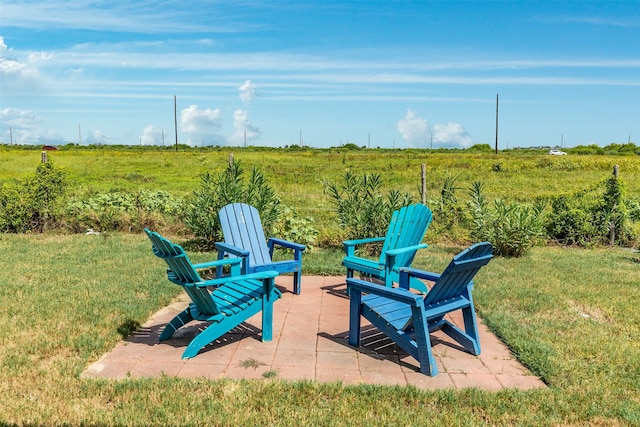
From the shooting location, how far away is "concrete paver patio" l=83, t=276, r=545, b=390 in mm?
3707

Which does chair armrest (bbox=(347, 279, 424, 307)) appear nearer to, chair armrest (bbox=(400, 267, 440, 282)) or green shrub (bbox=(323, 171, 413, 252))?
chair armrest (bbox=(400, 267, 440, 282))

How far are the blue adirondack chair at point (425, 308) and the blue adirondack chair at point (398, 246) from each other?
0.78m

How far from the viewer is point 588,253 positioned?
8.72 meters

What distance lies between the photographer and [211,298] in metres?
3.89

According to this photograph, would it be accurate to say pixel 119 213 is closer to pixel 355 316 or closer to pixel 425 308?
pixel 355 316

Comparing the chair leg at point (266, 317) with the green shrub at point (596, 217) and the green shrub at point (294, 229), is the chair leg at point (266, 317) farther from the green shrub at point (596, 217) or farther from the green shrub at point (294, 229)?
the green shrub at point (596, 217)

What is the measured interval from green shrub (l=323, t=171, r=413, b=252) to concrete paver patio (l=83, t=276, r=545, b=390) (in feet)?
11.2

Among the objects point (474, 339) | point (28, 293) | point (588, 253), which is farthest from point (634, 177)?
point (28, 293)

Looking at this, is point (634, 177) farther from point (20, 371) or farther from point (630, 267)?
point (20, 371)

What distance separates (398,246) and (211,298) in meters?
2.83

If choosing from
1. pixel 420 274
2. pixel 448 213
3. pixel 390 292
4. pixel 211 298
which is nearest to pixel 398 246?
pixel 420 274

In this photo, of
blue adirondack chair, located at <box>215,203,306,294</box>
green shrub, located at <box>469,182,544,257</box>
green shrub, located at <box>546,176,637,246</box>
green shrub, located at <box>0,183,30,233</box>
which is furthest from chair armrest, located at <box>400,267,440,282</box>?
green shrub, located at <box>0,183,30,233</box>

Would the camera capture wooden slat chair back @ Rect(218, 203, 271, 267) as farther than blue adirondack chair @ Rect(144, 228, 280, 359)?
Yes

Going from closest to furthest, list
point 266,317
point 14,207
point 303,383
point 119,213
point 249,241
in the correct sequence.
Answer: point 303,383 < point 266,317 < point 249,241 < point 14,207 < point 119,213
